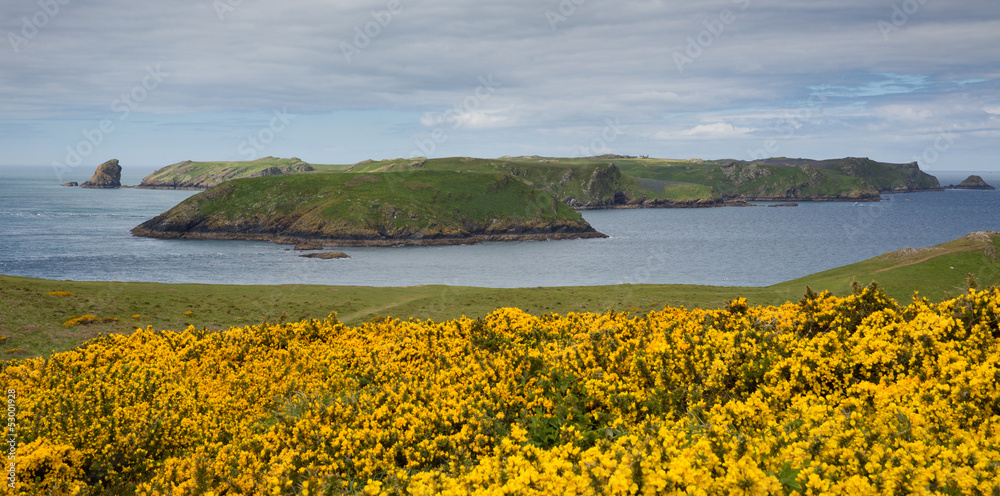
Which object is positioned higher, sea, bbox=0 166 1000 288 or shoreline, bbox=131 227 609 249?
shoreline, bbox=131 227 609 249

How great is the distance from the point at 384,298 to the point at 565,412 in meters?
53.1

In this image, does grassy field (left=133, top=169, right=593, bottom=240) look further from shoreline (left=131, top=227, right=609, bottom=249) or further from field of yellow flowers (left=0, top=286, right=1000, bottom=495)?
field of yellow flowers (left=0, top=286, right=1000, bottom=495)

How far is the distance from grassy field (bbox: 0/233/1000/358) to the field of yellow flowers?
27037mm

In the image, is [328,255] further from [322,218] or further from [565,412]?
[565,412]

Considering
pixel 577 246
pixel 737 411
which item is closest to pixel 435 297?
pixel 737 411

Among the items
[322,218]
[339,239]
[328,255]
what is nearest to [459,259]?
[328,255]

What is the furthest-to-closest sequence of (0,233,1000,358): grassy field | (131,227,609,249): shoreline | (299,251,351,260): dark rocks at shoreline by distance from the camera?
(131,227,609,249): shoreline, (299,251,351,260): dark rocks at shoreline, (0,233,1000,358): grassy field

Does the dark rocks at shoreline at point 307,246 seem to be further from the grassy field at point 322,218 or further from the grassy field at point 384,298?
the grassy field at point 384,298

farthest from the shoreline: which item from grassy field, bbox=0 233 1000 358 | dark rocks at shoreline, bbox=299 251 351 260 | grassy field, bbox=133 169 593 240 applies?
grassy field, bbox=0 233 1000 358

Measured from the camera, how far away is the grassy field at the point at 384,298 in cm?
4672

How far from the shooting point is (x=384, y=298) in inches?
2491

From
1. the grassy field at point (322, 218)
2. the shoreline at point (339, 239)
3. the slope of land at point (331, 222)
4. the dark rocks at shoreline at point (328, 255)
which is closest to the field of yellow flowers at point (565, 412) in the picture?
the dark rocks at shoreline at point (328, 255)

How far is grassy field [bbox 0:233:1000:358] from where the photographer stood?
46.7 metres

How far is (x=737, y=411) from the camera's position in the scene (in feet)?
33.8
